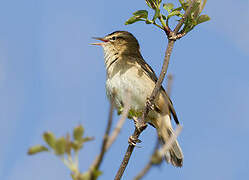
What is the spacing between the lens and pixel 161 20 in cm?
287

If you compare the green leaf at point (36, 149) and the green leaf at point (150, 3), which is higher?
the green leaf at point (150, 3)

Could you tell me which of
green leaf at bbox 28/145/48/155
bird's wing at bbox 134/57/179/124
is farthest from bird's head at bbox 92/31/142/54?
green leaf at bbox 28/145/48/155

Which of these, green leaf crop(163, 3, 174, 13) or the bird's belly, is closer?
green leaf crop(163, 3, 174, 13)

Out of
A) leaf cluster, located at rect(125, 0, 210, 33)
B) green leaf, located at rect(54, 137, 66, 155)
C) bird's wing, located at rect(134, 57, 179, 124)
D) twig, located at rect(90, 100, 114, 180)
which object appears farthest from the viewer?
bird's wing, located at rect(134, 57, 179, 124)

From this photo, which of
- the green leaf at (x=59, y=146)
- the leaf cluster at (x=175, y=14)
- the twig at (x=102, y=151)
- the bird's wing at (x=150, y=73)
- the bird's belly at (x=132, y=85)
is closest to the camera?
the twig at (x=102, y=151)

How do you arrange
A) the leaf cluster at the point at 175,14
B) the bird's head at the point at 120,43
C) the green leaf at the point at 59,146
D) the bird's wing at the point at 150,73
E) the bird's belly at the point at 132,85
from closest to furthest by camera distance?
the green leaf at the point at 59,146 → the leaf cluster at the point at 175,14 → the bird's belly at the point at 132,85 → the bird's wing at the point at 150,73 → the bird's head at the point at 120,43

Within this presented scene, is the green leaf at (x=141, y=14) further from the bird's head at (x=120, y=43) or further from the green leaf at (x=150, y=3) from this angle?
the bird's head at (x=120, y=43)

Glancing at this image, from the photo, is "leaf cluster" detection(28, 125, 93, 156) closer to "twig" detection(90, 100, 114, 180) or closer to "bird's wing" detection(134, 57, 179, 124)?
"twig" detection(90, 100, 114, 180)

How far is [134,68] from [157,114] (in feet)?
2.58

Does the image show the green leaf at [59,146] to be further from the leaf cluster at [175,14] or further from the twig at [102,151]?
the leaf cluster at [175,14]

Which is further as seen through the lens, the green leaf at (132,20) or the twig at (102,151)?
the green leaf at (132,20)

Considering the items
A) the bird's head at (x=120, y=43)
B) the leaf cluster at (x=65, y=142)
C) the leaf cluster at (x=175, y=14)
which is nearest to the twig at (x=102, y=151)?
the leaf cluster at (x=65, y=142)

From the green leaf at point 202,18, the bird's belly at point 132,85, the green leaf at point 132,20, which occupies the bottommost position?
the bird's belly at point 132,85

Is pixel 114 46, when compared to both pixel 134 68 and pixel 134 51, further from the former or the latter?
pixel 134 68
